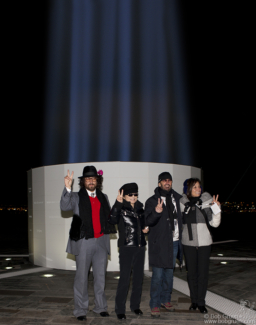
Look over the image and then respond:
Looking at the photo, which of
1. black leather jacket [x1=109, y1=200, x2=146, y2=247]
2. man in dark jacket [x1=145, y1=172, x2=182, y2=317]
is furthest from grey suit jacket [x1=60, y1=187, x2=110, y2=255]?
man in dark jacket [x1=145, y1=172, x2=182, y2=317]

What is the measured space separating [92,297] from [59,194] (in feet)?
8.26

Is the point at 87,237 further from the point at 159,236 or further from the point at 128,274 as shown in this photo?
the point at 159,236

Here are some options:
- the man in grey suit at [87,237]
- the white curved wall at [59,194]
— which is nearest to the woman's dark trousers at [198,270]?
the man in grey suit at [87,237]

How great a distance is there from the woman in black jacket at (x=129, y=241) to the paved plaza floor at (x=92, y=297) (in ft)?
0.74

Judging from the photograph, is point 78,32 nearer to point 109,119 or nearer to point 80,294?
point 109,119

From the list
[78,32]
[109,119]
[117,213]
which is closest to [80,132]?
[109,119]

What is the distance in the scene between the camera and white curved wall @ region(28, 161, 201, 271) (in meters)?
5.90

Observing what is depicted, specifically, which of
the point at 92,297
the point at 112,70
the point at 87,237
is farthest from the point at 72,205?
the point at 112,70

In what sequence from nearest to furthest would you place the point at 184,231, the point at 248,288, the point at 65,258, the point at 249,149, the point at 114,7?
the point at 184,231
the point at 248,288
the point at 65,258
the point at 114,7
the point at 249,149

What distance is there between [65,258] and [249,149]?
2036 cm

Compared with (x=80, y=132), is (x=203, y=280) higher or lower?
lower

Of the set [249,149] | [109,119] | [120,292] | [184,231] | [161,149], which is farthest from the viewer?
[249,149]

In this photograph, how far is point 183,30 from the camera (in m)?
11.3

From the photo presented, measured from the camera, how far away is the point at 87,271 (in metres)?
3.39
